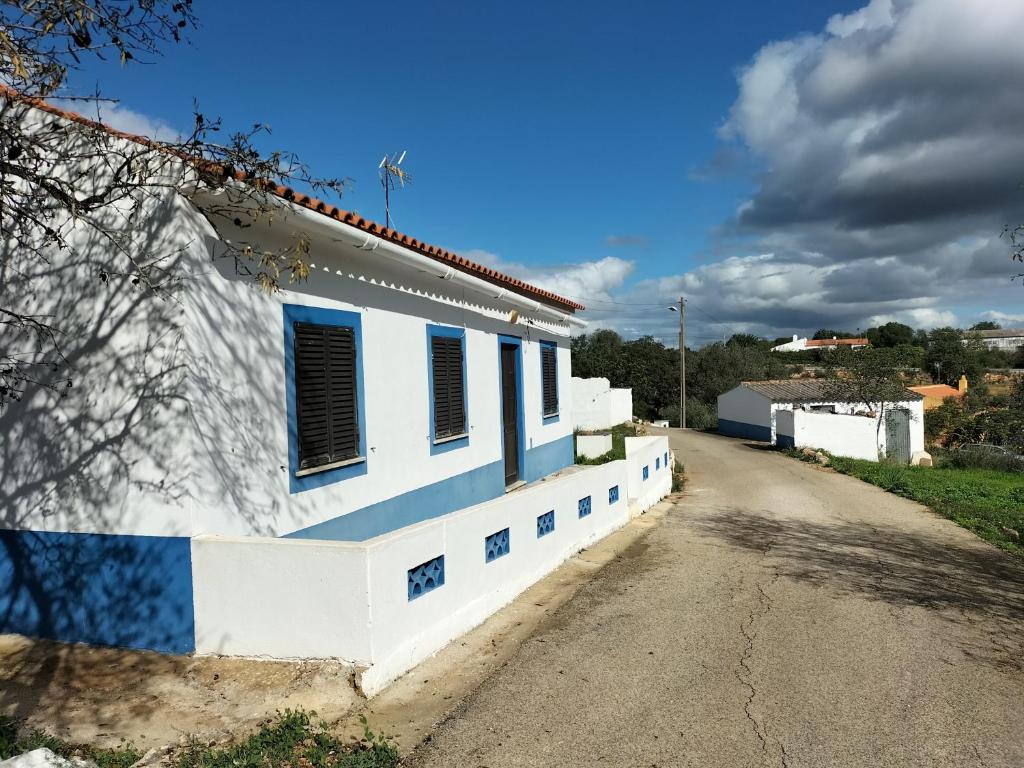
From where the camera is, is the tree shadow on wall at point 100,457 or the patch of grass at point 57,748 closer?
the patch of grass at point 57,748

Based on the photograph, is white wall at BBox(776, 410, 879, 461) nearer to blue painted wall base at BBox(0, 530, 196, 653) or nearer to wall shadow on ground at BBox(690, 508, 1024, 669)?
wall shadow on ground at BBox(690, 508, 1024, 669)

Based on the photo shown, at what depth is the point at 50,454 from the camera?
4.89 meters

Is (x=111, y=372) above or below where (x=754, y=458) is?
above

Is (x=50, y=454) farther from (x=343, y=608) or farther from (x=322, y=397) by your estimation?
(x=343, y=608)

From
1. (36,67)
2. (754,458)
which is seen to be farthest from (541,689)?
(754,458)

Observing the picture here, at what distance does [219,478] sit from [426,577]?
1.61m

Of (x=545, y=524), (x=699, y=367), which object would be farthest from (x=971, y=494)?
(x=699, y=367)

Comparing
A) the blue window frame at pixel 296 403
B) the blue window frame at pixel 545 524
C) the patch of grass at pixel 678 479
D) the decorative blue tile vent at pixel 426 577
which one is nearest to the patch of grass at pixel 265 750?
the decorative blue tile vent at pixel 426 577

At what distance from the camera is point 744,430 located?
3403cm

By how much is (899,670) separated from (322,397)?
4916 mm

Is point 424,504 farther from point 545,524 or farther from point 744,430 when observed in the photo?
point 744,430

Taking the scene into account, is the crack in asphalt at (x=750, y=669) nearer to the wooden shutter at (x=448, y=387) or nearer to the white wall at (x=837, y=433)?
the wooden shutter at (x=448, y=387)

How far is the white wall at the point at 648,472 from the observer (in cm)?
1178

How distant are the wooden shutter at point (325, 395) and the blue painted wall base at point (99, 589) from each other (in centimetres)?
143
